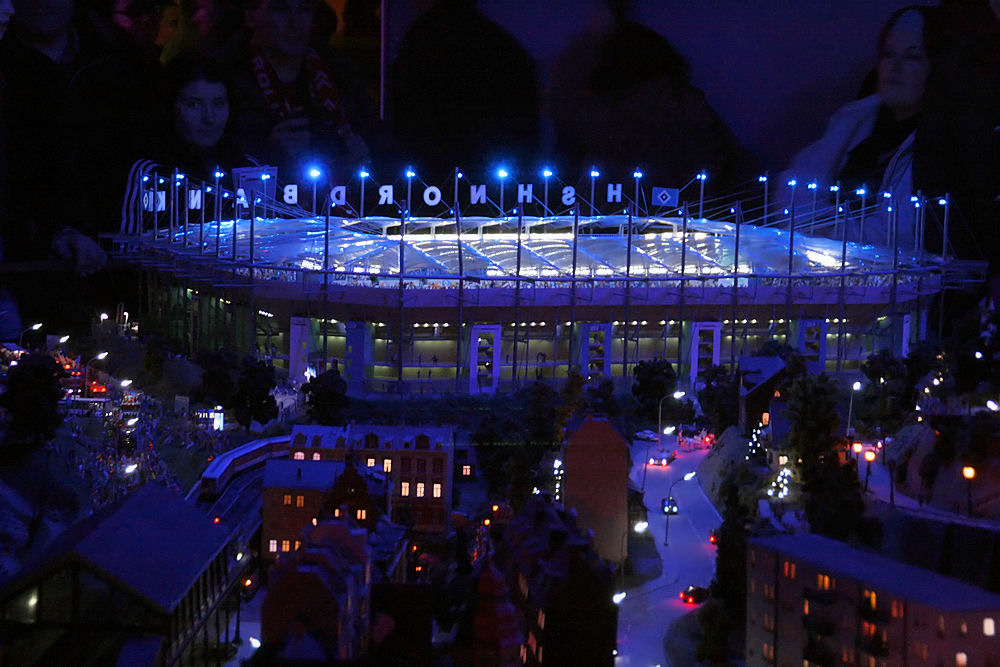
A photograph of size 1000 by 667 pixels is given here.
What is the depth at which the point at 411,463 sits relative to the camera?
21406 millimetres

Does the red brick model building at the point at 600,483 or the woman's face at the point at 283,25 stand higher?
the woman's face at the point at 283,25

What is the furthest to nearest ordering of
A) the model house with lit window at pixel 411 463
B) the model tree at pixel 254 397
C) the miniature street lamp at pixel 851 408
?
the model tree at pixel 254 397, the miniature street lamp at pixel 851 408, the model house with lit window at pixel 411 463

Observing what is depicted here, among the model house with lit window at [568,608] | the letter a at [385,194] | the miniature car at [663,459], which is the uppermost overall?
the letter a at [385,194]

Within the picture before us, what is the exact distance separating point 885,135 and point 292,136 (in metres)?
27.2

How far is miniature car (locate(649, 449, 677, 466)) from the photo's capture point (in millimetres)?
26328

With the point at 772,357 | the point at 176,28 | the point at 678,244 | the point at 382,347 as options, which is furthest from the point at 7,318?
the point at 772,357

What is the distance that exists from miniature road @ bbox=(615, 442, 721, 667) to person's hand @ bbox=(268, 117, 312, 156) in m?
27.1

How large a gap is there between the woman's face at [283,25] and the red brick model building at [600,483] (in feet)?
109

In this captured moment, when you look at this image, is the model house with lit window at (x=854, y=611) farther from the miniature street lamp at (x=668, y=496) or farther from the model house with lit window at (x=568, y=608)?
the miniature street lamp at (x=668, y=496)

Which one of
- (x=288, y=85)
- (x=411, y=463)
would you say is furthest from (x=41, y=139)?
(x=411, y=463)

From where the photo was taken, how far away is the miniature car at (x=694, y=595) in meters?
18.0

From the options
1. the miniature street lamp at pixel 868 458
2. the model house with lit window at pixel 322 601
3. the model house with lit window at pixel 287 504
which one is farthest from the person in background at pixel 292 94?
the model house with lit window at pixel 322 601

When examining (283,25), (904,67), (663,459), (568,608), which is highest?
(283,25)

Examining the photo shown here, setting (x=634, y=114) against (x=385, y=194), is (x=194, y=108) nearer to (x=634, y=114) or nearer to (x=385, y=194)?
(x=385, y=194)
